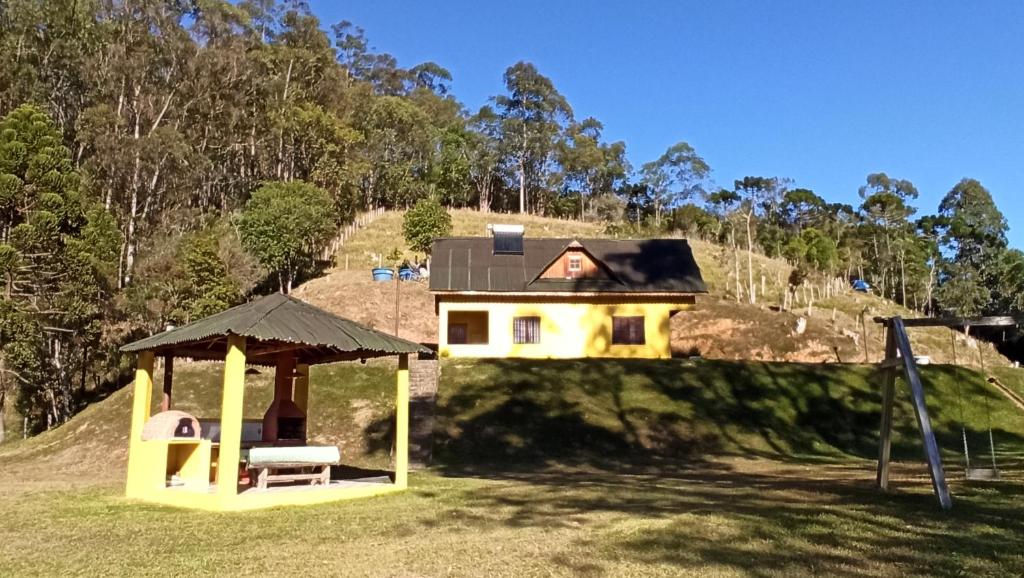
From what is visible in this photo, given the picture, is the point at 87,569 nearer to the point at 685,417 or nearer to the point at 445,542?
the point at 445,542

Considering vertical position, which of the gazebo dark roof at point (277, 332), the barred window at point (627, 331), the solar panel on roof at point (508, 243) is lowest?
the gazebo dark roof at point (277, 332)

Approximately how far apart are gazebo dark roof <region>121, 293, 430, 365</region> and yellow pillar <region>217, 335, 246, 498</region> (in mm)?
304

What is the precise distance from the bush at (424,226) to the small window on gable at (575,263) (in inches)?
704

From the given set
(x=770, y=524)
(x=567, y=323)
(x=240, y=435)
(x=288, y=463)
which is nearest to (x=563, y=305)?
(x=567, y=323)

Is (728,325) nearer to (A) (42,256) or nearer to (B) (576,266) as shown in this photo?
(B) (576,266)

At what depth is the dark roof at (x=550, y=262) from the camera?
99.9 ft

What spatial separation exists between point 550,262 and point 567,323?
287 cm

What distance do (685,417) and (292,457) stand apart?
14.2 meters

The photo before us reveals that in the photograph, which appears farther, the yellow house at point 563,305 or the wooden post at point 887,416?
the yellow house at point 563,305

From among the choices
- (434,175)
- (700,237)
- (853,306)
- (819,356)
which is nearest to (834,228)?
(700,237)

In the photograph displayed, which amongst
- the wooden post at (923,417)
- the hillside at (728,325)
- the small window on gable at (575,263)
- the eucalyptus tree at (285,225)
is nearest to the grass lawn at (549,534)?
the wooden post at (923,417)

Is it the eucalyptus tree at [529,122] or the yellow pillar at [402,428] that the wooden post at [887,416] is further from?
the eucalyptus tree at [529,122]

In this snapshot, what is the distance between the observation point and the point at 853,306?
2186 inches

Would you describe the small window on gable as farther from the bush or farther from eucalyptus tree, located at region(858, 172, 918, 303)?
eucalyptus tree, located at region(858, 172, 918, 303)
